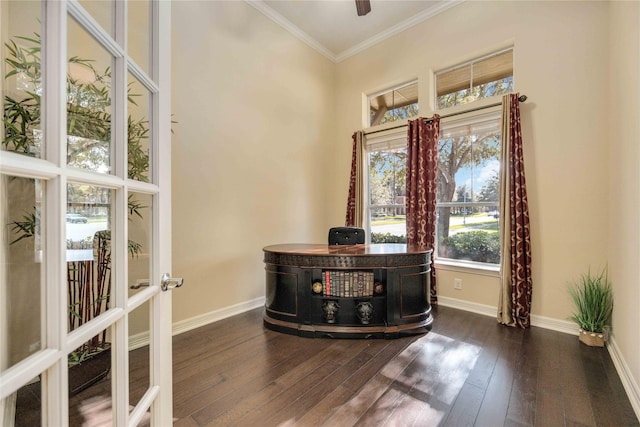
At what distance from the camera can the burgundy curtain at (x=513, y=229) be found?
2.83 m

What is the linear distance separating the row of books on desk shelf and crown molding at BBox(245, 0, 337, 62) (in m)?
3.47

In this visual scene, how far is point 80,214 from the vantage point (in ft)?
2.18

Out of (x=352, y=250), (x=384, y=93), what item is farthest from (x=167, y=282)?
(x=384, y=93)

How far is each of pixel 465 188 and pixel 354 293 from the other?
2.04m

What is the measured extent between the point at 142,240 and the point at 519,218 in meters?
3.33

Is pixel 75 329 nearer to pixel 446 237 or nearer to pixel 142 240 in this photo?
pixel 142 240

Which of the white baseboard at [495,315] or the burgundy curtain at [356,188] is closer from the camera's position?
the white baseboard at [495,315]

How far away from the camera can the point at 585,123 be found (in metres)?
2.61

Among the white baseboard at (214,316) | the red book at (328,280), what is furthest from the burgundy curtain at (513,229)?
the white baseboard at (214,316)

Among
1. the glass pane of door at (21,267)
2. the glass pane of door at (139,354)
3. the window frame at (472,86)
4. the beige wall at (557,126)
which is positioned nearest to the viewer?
the glass pane of door at (21,267)

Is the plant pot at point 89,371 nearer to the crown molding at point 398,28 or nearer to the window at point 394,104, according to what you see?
the window at point 394,104

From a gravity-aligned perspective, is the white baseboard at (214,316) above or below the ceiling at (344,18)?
below

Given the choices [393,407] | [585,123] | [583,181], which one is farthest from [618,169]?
[393,407]

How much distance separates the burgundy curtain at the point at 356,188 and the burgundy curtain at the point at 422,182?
0.83m
